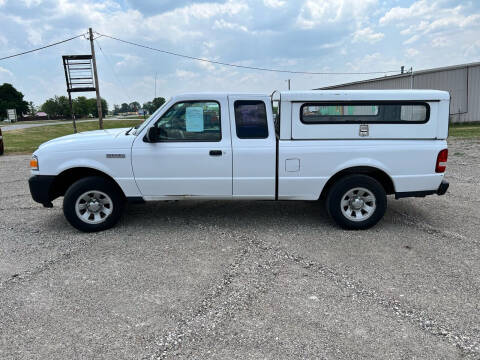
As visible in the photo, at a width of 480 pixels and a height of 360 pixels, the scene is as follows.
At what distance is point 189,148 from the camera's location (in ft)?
15.1

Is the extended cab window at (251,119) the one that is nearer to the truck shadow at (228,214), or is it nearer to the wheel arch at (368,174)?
the wheel arch at (368,174)

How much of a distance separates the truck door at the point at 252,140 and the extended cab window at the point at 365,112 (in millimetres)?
498

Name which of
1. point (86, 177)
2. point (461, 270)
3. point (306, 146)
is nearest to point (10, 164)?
point (86, 177)

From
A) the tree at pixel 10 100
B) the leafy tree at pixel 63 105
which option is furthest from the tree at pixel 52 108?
the tree at pixel 10 100

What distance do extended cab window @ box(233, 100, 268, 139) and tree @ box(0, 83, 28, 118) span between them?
324 ft

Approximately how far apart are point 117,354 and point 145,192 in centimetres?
257

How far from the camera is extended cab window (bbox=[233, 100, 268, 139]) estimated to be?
4.63 metres

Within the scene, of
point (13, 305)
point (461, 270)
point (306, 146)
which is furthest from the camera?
point (306, 146)

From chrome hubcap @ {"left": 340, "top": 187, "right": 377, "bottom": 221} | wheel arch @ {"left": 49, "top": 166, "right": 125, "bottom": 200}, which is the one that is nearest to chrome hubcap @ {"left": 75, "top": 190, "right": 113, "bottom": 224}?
wheel arch @ {"left": 49, "top": 166, "right": 125, "bottom": 200}

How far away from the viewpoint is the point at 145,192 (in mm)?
4770

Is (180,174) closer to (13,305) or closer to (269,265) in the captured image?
(269,265)

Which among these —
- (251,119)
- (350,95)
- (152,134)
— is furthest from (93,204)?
(350,95)

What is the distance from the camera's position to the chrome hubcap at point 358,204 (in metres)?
4.72

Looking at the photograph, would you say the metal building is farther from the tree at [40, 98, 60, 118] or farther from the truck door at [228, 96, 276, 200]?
the tree at [40, 98, 60, 118]
